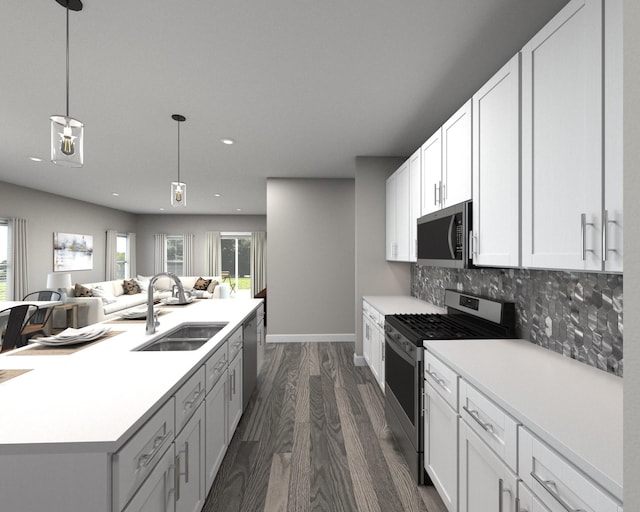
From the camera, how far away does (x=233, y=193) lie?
255 inches

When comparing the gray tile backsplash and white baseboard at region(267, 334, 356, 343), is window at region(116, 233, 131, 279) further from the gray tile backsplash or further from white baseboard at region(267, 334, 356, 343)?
the gray tile backsplash

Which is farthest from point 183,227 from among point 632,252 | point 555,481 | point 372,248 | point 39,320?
point 632,252

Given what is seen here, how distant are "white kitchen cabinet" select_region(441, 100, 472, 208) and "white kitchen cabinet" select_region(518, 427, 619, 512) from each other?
1346mm

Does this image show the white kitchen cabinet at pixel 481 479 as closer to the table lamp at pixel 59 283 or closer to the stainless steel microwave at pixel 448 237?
the stainless steel microwave at pixel 448 237

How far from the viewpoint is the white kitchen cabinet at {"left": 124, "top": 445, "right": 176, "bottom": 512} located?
100 centimetres

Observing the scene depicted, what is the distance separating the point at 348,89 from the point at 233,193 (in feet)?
14.7

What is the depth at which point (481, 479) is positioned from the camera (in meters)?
1.27

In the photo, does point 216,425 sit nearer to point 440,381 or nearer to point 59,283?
point 440,381

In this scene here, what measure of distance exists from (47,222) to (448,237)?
772 cm

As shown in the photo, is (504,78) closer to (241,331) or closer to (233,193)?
(241,331)

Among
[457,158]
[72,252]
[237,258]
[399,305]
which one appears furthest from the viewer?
[237,258]

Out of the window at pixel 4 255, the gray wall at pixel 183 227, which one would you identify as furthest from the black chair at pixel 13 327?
the gray wall at pixel 183 227

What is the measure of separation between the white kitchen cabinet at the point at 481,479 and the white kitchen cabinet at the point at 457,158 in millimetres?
1282

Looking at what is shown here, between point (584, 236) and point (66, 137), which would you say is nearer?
point (584, 236)
